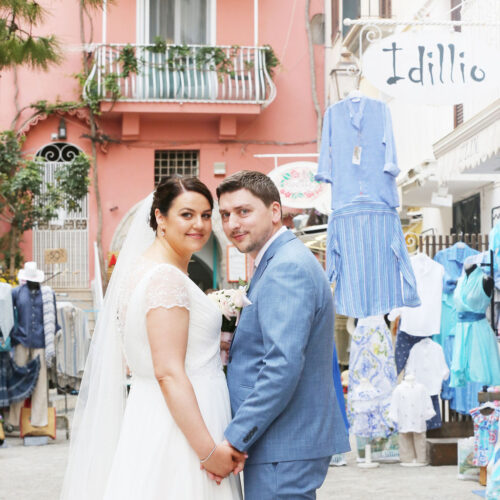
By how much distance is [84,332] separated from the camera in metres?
13.0

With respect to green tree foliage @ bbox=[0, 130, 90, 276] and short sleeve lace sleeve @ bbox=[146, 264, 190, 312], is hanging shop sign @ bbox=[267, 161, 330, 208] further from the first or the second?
short sleeve lace sleeve @ bbox=[146, 264, 190, 312]

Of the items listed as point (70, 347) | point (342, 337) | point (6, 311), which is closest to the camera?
point (6, 311)

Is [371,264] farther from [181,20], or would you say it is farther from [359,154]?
[181,20]

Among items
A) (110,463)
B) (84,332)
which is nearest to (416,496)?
(110,463)

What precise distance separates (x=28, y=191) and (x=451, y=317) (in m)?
11.6

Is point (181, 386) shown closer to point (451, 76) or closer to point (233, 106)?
point (451, 76)

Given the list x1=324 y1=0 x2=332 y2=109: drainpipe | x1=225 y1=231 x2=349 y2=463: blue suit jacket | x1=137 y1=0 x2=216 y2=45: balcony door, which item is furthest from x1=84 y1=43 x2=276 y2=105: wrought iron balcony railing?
x1=225 y1=231 x2=349 y2=463: blue suit jacket

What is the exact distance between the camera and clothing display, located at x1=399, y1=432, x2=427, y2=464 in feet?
29.2

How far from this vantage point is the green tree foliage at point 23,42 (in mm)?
7801

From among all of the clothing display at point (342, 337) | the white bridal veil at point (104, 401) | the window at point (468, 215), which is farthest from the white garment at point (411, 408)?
the clothing display at point (342, 337)

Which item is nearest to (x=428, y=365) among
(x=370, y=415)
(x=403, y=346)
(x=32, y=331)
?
(x=403, y=346)

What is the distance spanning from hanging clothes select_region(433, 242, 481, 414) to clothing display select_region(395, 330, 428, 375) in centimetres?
54

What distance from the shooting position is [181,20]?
21.8 m

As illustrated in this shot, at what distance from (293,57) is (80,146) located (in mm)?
5206
